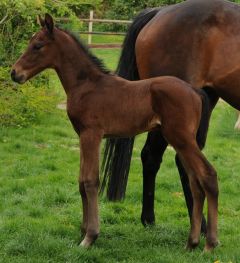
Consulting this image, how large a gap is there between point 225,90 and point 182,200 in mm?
1798

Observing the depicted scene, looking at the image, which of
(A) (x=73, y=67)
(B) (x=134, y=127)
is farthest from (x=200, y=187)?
(A) (x=73, y=67)

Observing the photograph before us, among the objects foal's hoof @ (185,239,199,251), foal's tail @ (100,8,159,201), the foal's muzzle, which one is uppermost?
the foal's muzzle

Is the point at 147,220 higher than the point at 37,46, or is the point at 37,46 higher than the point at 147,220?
the point at 37,46

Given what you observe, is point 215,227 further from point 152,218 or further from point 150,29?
point 150,29

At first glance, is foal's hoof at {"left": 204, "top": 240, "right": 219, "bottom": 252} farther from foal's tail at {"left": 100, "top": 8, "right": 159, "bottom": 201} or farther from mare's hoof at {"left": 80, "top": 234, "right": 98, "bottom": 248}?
foal's tail at {"left": 100, "top": 8, "right": 159, "bottom": 201}

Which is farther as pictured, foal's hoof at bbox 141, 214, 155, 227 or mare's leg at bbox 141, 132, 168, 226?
foal's hoof at bbox 141, 214, 155, 227

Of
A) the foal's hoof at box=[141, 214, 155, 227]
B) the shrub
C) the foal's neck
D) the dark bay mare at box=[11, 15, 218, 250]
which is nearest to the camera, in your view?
the dark bay mare at box=[11, 15, 218, 250]

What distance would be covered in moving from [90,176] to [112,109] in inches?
21.9

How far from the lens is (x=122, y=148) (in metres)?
5.38

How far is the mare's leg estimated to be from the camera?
17.6 feet

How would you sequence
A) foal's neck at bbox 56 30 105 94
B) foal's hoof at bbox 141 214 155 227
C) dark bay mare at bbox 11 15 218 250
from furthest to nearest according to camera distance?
foal's hoof at bbox 141 214 155 227 < foal's neck at bbox 56 30 105 94 < dark bay mare at bbox 11 15 218 250

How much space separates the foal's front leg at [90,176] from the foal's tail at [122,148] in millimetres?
788

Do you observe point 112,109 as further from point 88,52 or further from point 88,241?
point 88,241

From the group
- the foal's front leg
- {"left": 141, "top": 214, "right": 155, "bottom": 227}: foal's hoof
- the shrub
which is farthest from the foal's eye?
the shrub
